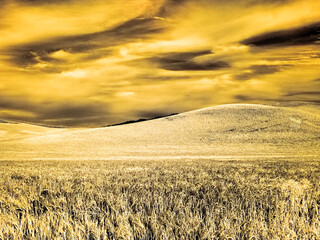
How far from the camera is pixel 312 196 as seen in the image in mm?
7207

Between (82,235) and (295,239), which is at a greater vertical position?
(82,235)

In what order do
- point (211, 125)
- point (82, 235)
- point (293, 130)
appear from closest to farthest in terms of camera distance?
point (82, 235)
point (293, 130)
point (211, 125)

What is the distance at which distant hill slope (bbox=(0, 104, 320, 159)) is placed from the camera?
51.8 m

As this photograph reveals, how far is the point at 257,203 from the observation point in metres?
6.14

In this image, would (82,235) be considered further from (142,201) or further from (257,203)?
(257,203)

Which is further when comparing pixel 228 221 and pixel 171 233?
pixel 228 221

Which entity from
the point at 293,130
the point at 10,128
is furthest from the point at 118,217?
the point at 10,128

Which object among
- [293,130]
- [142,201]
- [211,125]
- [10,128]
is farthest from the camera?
[10,128]

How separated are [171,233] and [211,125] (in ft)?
241

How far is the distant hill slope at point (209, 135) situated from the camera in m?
51.8

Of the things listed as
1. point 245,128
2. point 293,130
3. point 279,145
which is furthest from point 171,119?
point 279,145

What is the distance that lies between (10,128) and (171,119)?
6921cm

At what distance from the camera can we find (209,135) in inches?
2635

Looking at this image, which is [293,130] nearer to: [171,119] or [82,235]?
[171,119]
